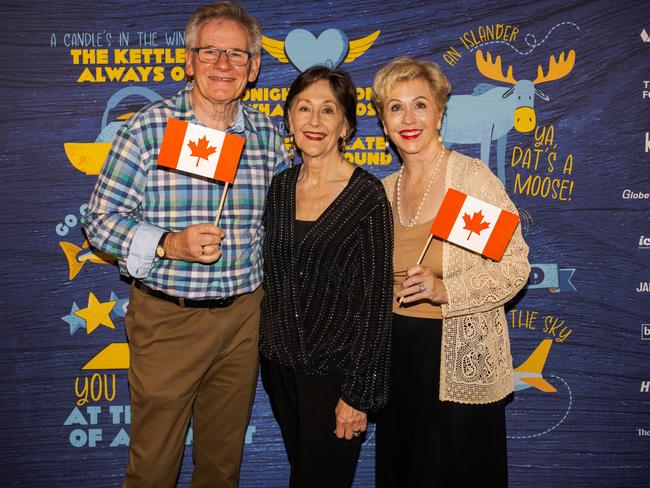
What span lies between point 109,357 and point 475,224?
67.8 inches

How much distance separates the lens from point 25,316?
8.49 ft

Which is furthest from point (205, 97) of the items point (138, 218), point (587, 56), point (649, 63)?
point (649, 63)

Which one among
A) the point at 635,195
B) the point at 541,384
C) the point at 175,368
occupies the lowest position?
the point at 541,384

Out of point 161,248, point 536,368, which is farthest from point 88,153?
point 536,368

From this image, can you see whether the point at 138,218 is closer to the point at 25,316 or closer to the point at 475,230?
the point at 25,316

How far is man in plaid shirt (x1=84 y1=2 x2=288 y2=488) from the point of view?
2004 mm

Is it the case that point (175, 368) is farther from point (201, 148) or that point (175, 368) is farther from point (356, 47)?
point (356, 47)

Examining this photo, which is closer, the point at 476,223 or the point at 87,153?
the point at 476,223

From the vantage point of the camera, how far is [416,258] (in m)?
2.00

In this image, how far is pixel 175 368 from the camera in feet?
6.87

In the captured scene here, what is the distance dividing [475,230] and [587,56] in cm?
128

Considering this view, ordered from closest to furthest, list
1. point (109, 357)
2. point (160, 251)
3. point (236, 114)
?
point (160, 251) → point (236, 114) → point (109, 357)

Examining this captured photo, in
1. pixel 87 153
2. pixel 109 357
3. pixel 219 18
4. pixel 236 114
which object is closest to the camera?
pixel 219 18

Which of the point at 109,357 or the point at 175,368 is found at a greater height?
the point at 175,368
